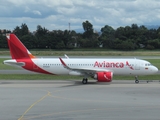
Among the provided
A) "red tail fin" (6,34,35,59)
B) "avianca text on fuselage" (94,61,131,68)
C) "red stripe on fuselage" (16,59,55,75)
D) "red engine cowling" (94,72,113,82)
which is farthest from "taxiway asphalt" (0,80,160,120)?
"red tail fin" (6,34,35,59)

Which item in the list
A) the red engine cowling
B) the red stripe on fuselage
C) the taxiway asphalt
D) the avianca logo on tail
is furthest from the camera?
the red stripe on fuselage

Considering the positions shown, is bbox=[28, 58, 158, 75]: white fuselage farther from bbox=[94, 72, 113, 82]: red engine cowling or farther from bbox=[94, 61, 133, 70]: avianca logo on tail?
bbox=[94, 72, 113, 82]: red engine cowling

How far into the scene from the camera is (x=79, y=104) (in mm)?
20359

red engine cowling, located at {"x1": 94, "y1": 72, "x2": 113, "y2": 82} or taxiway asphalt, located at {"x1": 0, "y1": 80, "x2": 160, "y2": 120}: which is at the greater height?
A: red engine cowling, located at {"x1": 94, "y1": 72, "x2": 113, "y2": 82}

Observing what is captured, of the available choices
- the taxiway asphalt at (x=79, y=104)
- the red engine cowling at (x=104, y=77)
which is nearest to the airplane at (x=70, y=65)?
the red engine cowling at (x=104, y=77)

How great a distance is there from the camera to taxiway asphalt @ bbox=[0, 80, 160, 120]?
16.8m

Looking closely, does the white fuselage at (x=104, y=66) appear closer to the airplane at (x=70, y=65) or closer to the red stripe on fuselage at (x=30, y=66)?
the airplane at (x=70, y=65)

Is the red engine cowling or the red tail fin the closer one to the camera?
the red engine cowling

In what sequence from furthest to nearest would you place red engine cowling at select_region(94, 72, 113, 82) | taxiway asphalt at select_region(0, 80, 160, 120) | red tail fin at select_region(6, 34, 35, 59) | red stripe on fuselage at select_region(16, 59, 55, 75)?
red tail fin at select_region(6, 34, 35, 59) → red stripe on fuselage at select_region(16, 59, 55, 75) → red engine cowling at select_region(94, 72, 113, 82) → taxiway asphalt at select_region(0, 80, 160, 120)

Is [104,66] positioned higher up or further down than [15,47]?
further down

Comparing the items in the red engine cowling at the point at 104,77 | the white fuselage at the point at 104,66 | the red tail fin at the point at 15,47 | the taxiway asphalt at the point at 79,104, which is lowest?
the taxiway asphalt at the point at 79,104

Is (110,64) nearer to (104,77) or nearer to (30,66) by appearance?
(104,77)

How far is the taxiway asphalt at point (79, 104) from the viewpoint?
16.8 m

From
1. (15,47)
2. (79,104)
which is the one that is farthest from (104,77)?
(79,104)
